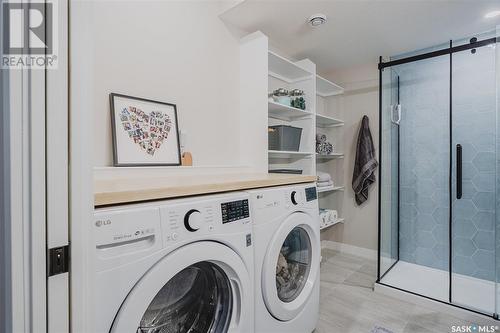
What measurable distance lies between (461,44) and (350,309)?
2126mm

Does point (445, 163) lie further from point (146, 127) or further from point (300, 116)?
point (146, 127)

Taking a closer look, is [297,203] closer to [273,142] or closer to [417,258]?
[273,142]

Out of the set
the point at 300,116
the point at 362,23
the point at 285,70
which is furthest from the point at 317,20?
the point at 300,116

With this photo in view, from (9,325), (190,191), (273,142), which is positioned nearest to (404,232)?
(273,142)

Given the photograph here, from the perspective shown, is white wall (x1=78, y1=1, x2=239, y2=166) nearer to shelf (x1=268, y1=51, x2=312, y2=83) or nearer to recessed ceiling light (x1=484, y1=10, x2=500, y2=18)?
shelf (x1=268, y1=51, x2=312, y2=83)

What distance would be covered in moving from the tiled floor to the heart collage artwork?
156 centimetres

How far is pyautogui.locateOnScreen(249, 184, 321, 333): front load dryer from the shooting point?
114cm

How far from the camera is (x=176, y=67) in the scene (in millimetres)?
1722

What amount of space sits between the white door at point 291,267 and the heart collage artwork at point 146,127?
0.90 meters

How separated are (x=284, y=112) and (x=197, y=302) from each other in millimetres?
1900

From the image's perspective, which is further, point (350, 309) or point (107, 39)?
point (350, 309)

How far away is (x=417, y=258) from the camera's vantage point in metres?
2.48

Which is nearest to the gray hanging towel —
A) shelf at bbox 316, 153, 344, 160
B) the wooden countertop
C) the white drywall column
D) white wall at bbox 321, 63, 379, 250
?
white wall at bbox 321, 63, 379, 250
